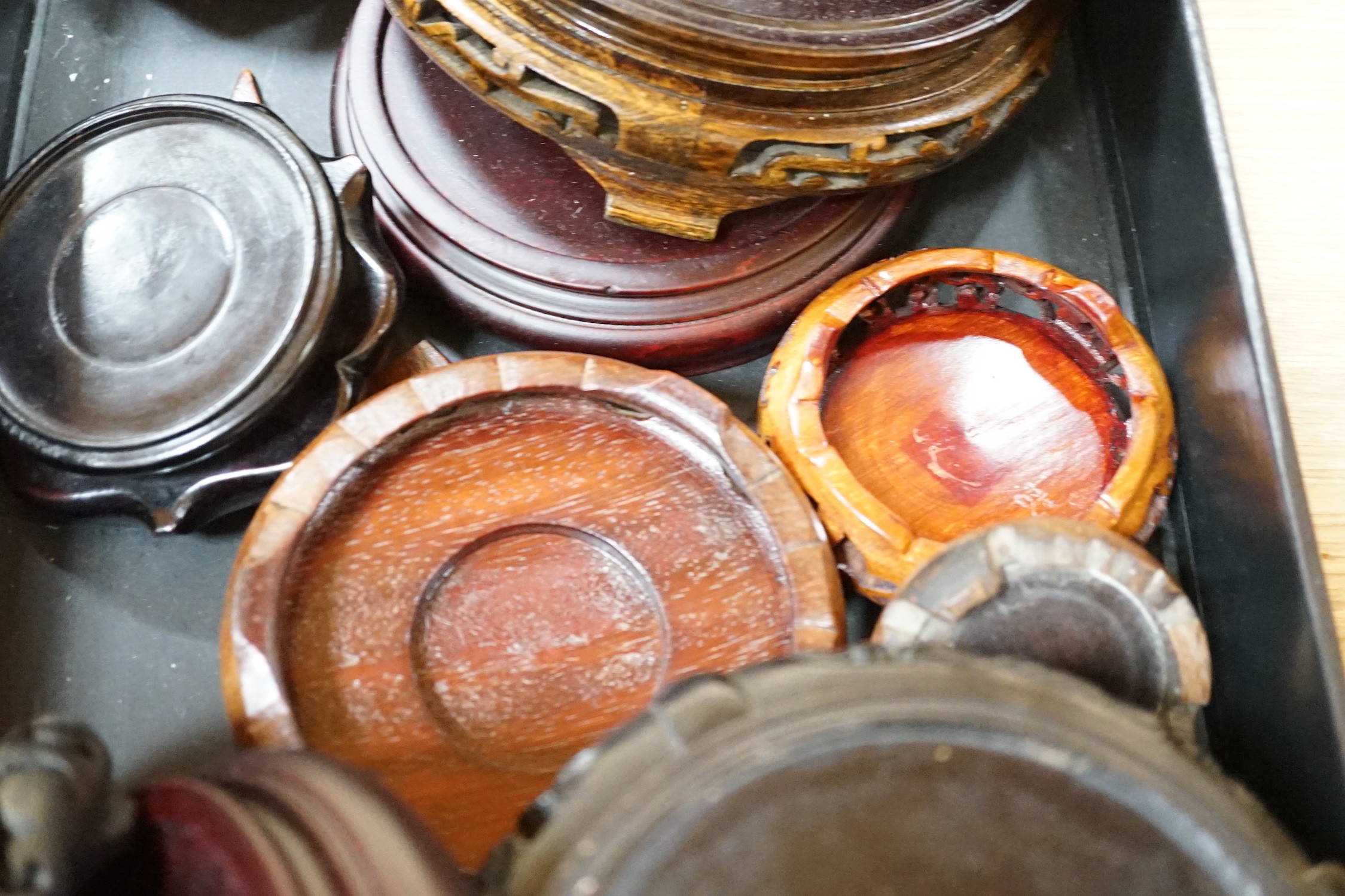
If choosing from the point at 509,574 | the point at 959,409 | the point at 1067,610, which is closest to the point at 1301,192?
the point at 959,409

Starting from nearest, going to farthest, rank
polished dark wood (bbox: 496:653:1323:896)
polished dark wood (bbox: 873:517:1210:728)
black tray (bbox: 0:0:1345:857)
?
polished dark wood (bbox: 496:653:1323:896), polished dark wood (bbox: 873:517:1210:728), black tray (bbox: 0:0:1345:857)

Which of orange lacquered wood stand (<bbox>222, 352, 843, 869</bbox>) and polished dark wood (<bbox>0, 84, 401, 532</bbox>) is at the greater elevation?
polished dark wood (<bbox>0, 84, 401, 532</bbox>)

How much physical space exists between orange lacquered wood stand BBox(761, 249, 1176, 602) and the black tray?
102mm

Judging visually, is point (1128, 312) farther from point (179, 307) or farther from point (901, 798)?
point (179, 307)

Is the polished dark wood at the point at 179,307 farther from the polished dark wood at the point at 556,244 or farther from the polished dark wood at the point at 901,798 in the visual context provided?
the polished dark wood at the point at 901,798

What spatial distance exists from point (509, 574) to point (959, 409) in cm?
55

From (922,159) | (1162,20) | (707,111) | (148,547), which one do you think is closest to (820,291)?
(922,159)

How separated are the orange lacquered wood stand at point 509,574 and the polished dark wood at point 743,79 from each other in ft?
0.75

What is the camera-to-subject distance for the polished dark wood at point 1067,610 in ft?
2.68

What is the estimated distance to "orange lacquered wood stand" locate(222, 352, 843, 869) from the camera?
35.5 inches

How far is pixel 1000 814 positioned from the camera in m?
0.62

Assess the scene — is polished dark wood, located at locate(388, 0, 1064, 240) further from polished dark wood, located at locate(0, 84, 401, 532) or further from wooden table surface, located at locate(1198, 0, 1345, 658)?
wooden table surface, located at locate(1198, 0, 1345, 658)

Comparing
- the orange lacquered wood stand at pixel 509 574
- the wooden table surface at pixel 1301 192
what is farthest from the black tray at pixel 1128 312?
the orange lacquered wood stand at pixel 509 574

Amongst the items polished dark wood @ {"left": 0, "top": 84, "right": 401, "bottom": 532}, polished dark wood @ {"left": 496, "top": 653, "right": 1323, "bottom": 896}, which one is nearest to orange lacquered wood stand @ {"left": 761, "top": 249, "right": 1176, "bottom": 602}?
polished dark wood @ {"left": 496, "top": 653, "right": 1323, "bottom": 896}
